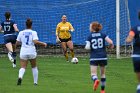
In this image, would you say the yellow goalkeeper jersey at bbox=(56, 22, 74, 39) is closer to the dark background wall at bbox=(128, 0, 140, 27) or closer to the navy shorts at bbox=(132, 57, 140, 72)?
the dark background wall at bbox=(128, 0, 140, 27)

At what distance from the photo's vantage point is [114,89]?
14586 millimetres

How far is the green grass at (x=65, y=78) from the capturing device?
14367 mm

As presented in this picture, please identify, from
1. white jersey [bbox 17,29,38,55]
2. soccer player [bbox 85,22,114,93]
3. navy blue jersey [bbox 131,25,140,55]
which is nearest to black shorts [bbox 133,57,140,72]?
navy blue jersey [bbox 131,25,140,55]

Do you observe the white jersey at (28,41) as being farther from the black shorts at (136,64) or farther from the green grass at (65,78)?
the black shorts at (136,64)

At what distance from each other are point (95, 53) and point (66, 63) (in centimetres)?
979

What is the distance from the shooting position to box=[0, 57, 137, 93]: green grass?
1437 cm

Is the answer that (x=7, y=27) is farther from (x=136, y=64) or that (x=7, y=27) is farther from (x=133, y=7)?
(x=136, y=64)

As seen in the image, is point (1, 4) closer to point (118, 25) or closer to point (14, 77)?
point (118, 25)

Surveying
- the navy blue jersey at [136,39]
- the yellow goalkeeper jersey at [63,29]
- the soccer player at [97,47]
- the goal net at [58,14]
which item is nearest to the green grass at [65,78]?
the soccer player at [97,47]

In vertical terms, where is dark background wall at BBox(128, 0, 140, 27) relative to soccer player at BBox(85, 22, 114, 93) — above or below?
above

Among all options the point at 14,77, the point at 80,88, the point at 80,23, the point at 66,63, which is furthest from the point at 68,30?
the point at 80,88

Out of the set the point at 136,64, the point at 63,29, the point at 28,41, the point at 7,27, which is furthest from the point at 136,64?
the point at 63,29

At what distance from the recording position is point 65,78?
17266mm

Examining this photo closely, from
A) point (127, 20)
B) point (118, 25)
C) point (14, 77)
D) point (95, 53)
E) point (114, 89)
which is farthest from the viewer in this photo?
point (127, 20)
